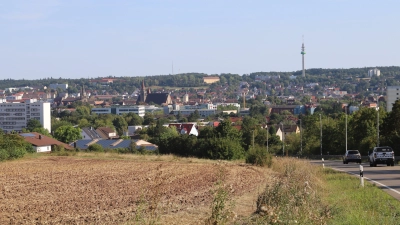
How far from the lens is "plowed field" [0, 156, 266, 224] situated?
55.8 ft

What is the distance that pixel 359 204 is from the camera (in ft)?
68.2

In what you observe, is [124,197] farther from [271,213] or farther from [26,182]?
[271,213]

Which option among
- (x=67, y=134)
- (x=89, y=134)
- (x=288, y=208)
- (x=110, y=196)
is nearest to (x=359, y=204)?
(x=288, y=208)

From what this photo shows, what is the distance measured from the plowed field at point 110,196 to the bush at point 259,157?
839 cm

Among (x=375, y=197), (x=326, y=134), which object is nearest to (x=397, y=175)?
(x=375, y=197)

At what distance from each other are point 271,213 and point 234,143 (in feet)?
170

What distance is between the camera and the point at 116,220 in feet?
56.6

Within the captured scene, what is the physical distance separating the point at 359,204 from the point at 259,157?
26.4 meters

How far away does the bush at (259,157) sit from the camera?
46219 mm

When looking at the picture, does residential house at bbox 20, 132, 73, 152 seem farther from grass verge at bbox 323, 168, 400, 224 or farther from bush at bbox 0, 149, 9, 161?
grass verge at bbox 323, 168, 400, 224

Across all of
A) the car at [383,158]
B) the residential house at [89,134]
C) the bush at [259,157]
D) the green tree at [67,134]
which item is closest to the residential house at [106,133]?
the residential house at [89,134]

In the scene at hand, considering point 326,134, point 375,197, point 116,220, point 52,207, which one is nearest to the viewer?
point 116,220

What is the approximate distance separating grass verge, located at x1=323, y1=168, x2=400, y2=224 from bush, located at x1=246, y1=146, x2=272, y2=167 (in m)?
15.0

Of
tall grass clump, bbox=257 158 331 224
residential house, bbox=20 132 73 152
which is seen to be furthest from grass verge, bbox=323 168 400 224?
residential house, bbox=20 132 73 152
